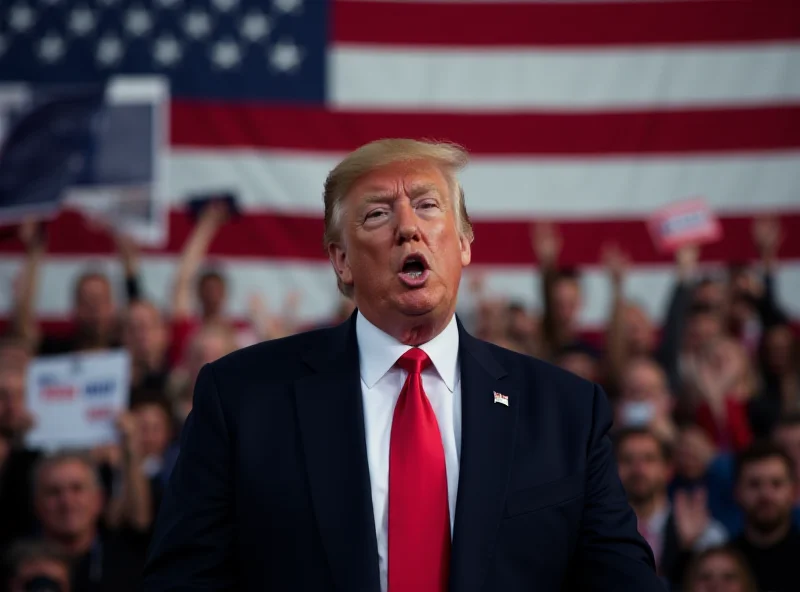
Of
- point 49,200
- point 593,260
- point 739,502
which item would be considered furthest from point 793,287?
point 49,200

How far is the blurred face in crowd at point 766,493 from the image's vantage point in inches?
186

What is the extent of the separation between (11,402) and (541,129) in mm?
4365

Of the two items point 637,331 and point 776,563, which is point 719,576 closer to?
point 776,563

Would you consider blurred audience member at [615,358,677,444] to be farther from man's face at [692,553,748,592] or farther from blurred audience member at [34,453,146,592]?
blurred audience member at [34,453,146,592]

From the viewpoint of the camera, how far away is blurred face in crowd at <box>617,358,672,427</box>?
218 inches

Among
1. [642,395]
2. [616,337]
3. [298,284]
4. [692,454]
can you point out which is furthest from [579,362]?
[298,284]

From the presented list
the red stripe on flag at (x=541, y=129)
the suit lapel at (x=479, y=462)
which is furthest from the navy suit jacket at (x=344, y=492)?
the red stripe on flag at (x=541, y=129)

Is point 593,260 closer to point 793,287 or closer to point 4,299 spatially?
point 793,287

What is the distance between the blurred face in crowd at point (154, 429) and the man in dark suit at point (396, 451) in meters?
3.27

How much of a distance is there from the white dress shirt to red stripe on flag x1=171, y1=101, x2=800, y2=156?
654 cm

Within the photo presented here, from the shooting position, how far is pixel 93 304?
20.6 ft

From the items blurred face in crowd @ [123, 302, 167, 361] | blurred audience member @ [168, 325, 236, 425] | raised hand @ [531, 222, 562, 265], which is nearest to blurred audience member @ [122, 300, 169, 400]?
blurred face in crowd @ [123, 302, 167, 361]

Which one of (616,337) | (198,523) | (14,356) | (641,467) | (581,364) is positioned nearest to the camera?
(198,523)

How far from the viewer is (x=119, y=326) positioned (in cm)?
643
